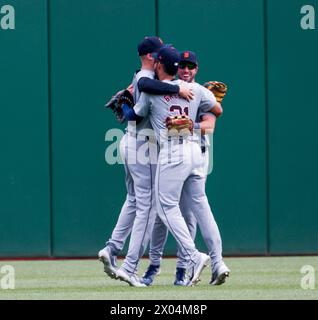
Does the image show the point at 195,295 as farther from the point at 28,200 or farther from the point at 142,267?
the point at 28,200

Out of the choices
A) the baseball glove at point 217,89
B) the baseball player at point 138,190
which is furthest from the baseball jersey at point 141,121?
the baseball glove at point 217,89

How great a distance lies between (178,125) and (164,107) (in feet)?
0.70

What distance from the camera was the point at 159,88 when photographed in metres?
9.24

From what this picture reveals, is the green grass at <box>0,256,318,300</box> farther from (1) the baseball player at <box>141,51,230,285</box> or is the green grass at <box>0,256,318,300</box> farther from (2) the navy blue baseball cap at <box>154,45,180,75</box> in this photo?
(2) the navy blue baseball cap at <box>154,45,180,75</box>

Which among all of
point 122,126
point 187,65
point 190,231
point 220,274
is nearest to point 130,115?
point 187,65

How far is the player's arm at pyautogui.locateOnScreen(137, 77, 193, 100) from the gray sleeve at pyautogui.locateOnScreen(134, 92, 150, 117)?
0.26 ft

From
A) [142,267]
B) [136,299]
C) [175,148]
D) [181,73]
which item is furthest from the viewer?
[142,267]

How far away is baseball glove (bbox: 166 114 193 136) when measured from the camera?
9.23 m

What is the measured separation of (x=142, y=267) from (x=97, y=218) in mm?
1435

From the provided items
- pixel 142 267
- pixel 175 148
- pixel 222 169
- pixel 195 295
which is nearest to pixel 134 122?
pixel 175 148

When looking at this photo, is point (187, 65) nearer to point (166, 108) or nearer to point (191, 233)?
point (166, 108)

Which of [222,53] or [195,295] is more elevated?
[222,53]

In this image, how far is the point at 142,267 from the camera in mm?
12062

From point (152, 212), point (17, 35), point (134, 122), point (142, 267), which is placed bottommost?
point (142, 267)
